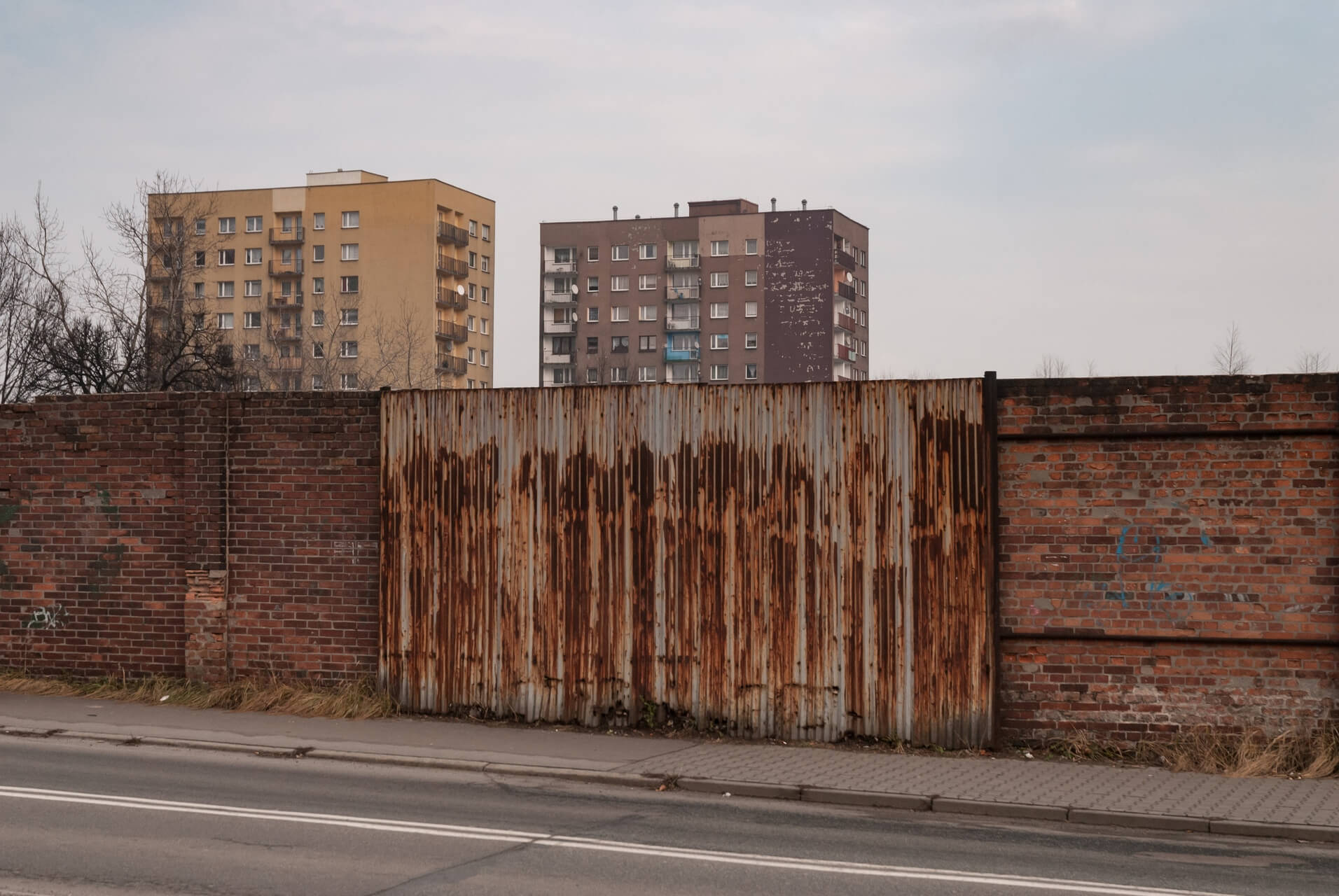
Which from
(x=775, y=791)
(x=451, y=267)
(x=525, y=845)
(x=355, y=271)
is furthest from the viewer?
(x=451, y=267)

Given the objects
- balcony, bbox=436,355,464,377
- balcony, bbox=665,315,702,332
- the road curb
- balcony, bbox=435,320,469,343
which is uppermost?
balcony, bbox=665,315,702,332

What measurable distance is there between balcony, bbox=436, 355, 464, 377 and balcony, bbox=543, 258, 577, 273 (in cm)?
1501

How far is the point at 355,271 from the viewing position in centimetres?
9438

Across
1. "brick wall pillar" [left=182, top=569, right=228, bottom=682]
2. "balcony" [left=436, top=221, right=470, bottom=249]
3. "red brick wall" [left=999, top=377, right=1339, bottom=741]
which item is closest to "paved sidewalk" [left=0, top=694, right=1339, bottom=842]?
"brick wall pillar" [left=182, top=569, right=228, bottom=682]

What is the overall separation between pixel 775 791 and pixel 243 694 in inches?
235

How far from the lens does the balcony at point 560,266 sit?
111 m

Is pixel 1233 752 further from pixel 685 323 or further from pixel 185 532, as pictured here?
pixel 685 323

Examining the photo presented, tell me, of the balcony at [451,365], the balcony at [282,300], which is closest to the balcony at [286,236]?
the balcony at [282,300]

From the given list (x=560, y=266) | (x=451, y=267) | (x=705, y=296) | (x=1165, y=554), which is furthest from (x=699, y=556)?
(x=560, y=266)

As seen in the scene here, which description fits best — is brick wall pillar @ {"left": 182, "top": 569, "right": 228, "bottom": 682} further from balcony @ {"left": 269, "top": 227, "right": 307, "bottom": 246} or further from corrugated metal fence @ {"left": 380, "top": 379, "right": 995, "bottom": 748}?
balcony @ {"left": 269, "top": 227, "right": 307, "bottom": 246}

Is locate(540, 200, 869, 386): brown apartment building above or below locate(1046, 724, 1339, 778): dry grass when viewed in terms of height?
above

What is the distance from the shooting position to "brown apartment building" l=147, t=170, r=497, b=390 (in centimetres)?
9019

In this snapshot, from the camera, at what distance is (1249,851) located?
8.33 meters

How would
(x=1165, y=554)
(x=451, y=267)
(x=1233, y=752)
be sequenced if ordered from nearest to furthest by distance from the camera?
(x=1233, y=752) → (x=1165, y=554) → (x=451, y=267)
